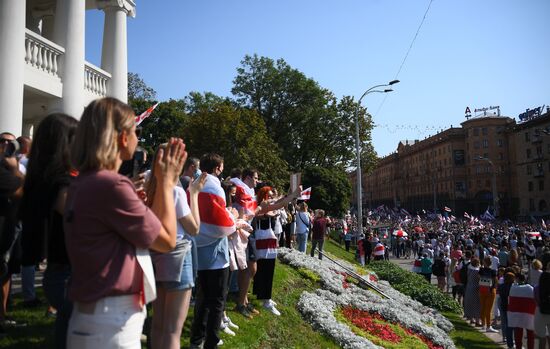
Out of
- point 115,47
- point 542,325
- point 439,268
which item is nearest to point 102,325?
point 542,325

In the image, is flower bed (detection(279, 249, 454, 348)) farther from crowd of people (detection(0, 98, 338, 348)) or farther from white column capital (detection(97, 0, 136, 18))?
white column capital (detection(97, 0, 136, 18))

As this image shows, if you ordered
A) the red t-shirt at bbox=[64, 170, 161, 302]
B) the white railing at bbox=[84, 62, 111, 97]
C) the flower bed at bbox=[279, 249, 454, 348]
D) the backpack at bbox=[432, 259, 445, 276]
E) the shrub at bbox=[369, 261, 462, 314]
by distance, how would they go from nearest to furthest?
the red t-shirt at bbox=[64, 170, 161, 302] → the flower bed at bbox=[279, 249, 454, 348] → the white railing at bbox=[84, 62, 111, 97] → the shrub at bbox=[369, 261, 462, 314] → the backpack at bbox=[432, 259, 445, 276]

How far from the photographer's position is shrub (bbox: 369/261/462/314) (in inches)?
695

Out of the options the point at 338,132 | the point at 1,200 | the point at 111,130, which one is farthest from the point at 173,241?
the point at 338,132

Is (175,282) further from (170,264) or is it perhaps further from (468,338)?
(468,338)

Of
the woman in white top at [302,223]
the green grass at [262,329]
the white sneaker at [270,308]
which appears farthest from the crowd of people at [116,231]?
the woman in white top at [302,223]

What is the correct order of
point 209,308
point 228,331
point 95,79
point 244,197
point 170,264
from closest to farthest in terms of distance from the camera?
point 170,264, point 209,308, point 228,331, point 244,197, point 95,79

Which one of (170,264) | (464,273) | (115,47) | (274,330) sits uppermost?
(115,47)

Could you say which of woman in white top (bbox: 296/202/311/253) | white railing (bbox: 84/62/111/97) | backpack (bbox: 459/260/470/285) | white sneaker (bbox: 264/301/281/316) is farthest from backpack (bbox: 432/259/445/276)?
white railing (bbox: 84/62/111/97)

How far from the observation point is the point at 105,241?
2.41 metres

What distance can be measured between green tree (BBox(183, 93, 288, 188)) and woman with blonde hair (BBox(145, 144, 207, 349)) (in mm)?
30242

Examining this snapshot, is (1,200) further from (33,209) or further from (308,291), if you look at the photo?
(308,291)

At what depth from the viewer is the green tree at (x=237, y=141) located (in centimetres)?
3541

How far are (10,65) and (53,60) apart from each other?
2580 mm
